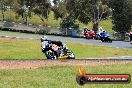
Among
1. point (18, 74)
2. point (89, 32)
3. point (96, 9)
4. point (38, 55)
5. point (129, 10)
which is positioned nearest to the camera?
point (18, 74)

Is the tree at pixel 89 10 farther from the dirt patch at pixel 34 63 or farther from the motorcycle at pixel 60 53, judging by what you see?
the dirt patch at pixel 34 63

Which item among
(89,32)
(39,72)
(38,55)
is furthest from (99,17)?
(39,72)

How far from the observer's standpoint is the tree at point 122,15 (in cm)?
6325

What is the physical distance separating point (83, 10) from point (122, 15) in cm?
864

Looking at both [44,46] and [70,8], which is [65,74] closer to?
[44,46]

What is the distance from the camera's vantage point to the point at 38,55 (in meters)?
30.1

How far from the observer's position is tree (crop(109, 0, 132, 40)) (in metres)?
63.2

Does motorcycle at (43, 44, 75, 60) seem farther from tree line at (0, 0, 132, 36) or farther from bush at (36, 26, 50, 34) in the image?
tree line at (0, 0, 132, 36)

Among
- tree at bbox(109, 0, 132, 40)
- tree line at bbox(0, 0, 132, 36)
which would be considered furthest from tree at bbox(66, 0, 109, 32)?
tree at bbox(109, 0, 132, 40)

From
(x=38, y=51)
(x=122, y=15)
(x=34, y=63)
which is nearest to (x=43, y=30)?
(x=122, y=15)

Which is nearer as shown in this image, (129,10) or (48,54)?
(48,54)

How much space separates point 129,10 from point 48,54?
42.2 m

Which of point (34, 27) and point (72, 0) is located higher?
point (72, 0)

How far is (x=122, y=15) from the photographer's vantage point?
63.7 meters
